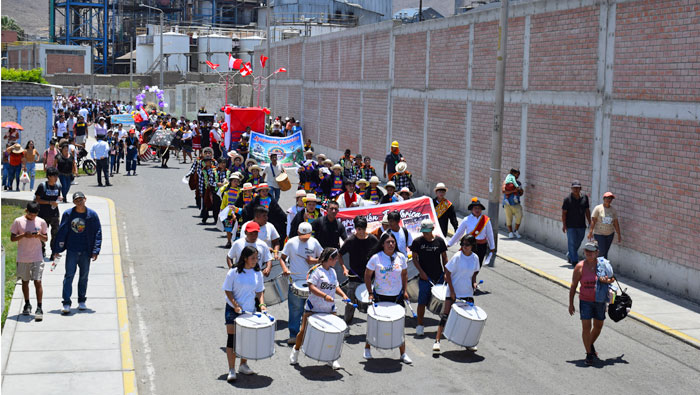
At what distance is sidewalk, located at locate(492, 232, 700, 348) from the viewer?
15.0 meters

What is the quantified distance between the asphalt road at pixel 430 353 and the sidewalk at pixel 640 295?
0.35 metres

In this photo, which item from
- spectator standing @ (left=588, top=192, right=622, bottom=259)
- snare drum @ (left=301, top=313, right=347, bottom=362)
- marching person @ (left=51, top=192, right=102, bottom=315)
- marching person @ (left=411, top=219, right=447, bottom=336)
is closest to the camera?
snare drum @ (left=301, top=313, right=347, bottom=362)

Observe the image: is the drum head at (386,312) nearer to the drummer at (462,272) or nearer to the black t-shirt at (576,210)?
the drummer at (462,272)

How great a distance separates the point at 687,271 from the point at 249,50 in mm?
85496

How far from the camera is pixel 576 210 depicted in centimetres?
1986

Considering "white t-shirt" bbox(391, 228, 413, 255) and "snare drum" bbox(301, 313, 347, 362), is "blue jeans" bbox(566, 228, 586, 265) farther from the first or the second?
"snare drum" bbox(301, 313, 347, 362)

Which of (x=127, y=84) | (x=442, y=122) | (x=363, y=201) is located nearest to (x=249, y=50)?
(x=127, y=84)

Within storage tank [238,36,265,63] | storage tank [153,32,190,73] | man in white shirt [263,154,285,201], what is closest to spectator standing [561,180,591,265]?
man in white shirt [263,154,285,201]

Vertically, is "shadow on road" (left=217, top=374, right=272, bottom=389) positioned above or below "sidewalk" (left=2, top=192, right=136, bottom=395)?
below

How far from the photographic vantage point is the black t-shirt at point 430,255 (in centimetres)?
1362

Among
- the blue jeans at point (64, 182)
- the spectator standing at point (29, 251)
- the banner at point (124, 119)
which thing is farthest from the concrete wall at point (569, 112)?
the banner at point (124, 119)

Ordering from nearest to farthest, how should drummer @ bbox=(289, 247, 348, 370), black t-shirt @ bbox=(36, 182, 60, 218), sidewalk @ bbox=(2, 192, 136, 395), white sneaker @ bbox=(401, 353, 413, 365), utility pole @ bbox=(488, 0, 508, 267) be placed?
sidewalk @ bbox=(2, 192, 136, 395) → drummer @ bbox=(289, 247, 348, 370) → white sneaker @ bbox=(401, 353, 413, 365) → black t-shirt @ bbox=(36, 182, 60, 218) → utility pole @ bbox=(488, 0, 508, 267)

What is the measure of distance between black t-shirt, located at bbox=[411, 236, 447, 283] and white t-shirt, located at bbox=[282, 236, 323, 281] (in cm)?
163

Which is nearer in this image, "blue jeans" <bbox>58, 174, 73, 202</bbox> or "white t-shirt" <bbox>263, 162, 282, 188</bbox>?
"white t-shirt" <bbox>263, 162, 282, 188</bbox>
